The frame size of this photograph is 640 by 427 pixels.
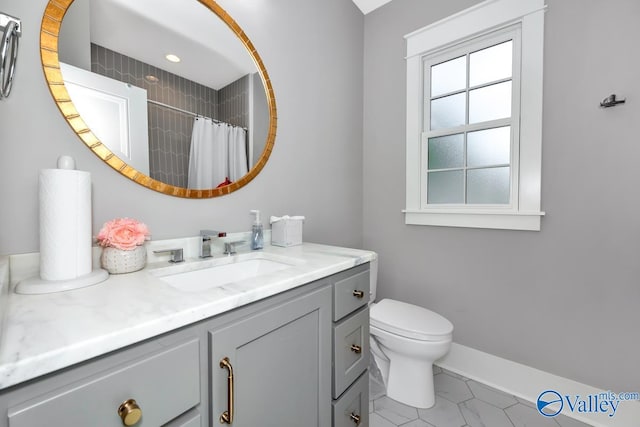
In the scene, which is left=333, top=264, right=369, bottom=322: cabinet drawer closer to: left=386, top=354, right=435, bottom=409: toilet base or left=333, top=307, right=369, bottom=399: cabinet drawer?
left=333, top=307, right=369, bottom=399: cabinet drawer

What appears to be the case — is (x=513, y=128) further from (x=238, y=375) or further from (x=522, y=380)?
(x=238, y=375)

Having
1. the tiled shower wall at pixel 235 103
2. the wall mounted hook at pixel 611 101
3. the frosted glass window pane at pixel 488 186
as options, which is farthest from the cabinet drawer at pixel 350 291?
the wall mounted hook at pixel 611 101

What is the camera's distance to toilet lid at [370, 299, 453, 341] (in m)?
1.40

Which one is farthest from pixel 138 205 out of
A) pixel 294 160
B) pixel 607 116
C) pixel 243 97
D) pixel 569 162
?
pixel 607 116

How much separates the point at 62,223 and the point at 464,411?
6.54ft

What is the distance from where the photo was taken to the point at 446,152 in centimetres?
191

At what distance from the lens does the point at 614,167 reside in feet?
4.40

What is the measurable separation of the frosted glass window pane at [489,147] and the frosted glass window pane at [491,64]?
339 mm

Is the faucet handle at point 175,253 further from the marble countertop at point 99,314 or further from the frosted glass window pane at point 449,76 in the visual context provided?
the frosted glass window pane at point 449,76

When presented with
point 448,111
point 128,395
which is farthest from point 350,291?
point 448,111

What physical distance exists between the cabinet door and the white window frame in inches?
51.0

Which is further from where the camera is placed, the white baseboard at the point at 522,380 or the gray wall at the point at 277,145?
the white baseboard at the point at 522,380

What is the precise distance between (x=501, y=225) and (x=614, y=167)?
569 mm

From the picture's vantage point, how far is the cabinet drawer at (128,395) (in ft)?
1.30
